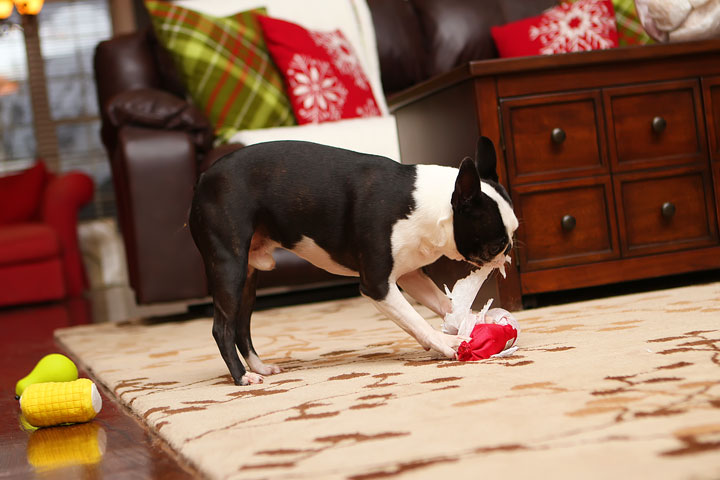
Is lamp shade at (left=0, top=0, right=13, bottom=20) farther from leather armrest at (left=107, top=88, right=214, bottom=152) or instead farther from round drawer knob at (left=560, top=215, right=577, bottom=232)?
round drawer knob at (left=560, top=215, right=577, bottom=232)

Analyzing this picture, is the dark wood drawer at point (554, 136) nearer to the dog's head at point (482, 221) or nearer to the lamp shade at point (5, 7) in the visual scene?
the dog's head at point (482, 221)

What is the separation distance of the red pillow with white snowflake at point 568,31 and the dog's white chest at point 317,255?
195cm

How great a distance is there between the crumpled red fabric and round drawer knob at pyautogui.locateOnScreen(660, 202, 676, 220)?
998mm

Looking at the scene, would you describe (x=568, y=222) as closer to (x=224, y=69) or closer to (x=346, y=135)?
(x=346, y=135)

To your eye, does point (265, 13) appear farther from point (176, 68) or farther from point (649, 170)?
point (649, 170)

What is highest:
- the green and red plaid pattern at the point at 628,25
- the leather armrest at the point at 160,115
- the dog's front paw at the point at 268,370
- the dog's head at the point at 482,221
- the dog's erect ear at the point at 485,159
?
the green and red plaid pattern at the point at 628,25

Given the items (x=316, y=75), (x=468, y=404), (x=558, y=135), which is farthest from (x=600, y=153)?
(x=468, y=404)

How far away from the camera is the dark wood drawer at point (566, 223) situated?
2.23 metres

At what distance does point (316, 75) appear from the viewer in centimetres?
316

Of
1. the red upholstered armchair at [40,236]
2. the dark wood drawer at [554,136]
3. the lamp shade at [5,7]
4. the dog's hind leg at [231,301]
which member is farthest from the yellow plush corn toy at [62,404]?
the lamp shade at [5,7]

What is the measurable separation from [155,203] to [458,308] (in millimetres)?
1586

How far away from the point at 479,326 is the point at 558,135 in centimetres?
88

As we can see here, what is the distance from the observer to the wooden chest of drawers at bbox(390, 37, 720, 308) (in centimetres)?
222

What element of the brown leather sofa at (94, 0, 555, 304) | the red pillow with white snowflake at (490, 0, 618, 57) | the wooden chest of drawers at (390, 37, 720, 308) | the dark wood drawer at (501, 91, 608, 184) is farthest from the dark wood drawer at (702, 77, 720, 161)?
the brown leather sofa at (94, 0, 555, 304)
